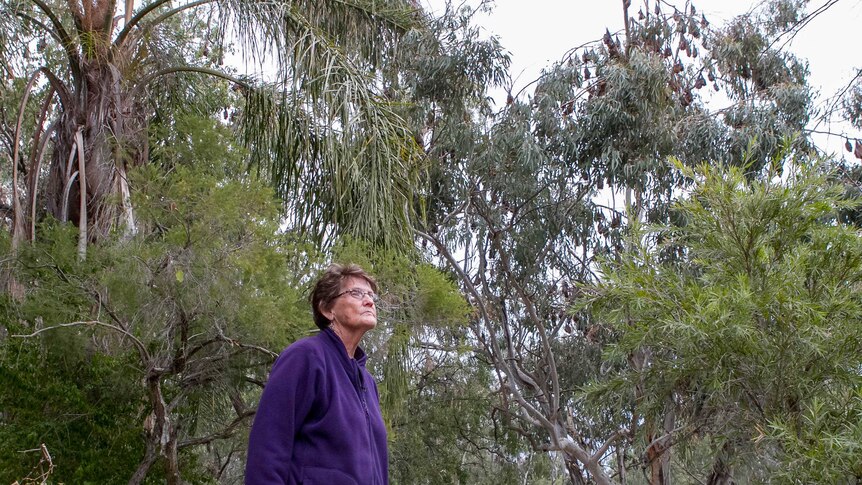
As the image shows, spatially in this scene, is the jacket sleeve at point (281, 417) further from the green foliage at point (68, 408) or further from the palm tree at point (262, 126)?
the green foliage at point (68, 408)

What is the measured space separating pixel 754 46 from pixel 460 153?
462 cm

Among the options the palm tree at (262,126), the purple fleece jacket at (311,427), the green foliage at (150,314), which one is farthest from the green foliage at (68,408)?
the purple fleece jacket at (311,427)

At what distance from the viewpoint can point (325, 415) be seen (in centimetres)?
247

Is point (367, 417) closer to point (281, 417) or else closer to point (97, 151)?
point (281, 417)

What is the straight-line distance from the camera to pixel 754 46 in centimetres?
1332

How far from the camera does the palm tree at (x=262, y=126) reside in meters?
6.45

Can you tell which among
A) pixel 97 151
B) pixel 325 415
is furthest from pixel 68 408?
pixel 325 415

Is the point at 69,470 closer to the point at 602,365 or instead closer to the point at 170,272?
the point at 170,272

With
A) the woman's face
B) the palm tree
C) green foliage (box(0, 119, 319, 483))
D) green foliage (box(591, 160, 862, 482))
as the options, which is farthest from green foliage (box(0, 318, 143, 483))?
the woman's face

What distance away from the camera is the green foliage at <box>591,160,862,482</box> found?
5.59 meters

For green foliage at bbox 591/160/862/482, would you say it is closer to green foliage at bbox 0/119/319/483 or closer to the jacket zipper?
green foliage at bbox 0/119/319/483

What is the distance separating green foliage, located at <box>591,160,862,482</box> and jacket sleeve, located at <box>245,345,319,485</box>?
3.53m

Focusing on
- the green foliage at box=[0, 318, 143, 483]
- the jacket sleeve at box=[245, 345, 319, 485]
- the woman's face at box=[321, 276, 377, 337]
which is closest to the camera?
the jacket sleeve at box=[245, 345, 319, 485]

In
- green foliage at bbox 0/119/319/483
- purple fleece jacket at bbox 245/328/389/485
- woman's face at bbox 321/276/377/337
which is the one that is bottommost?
purple fleece jacket at bbox 245/328/389/485
